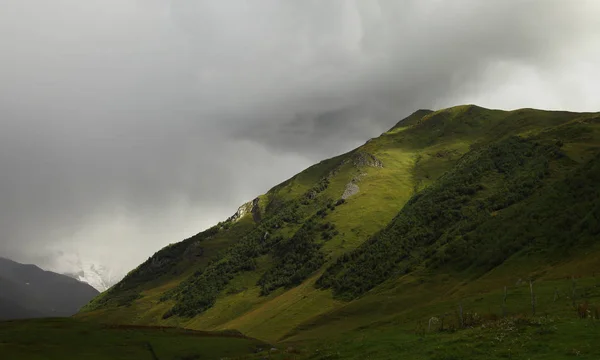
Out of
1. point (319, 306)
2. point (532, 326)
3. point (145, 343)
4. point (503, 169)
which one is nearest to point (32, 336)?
point (145, 343)

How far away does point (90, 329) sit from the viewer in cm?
7094

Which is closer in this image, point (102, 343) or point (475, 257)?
point (102, 343)

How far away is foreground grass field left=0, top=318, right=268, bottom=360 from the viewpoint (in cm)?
5662

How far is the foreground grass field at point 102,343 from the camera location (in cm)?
5662

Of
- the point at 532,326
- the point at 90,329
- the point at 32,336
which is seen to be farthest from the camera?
the point at 90,329

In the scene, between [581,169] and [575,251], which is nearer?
[575,251]

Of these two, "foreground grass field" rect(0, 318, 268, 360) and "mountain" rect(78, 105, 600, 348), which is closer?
"foreground grass field" rect(0, 318, 268, 360)

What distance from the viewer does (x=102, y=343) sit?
211 feet

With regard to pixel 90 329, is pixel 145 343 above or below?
below

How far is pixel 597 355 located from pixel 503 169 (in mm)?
158297

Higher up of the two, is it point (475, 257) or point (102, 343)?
point (102, 343)

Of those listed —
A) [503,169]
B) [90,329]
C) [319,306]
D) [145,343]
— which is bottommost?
[319,306]

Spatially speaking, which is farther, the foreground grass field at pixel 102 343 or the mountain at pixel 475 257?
the mountain at pixel 475 257

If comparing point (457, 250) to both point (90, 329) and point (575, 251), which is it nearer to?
point (575, 251)
